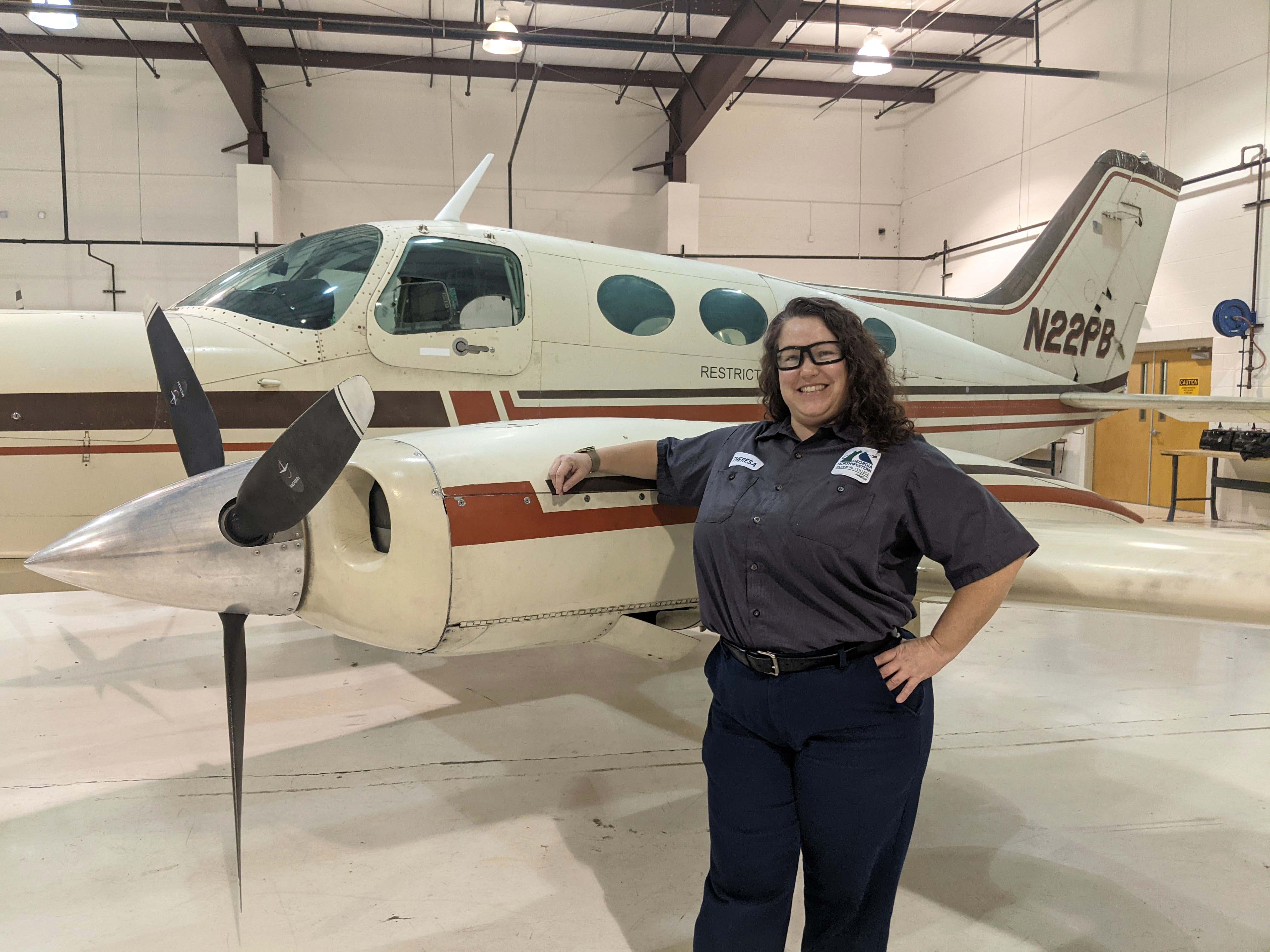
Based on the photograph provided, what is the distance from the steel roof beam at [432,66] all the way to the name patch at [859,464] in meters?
15.9

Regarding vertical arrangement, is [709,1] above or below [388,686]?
above

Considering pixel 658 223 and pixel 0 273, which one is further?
pixel 658 223

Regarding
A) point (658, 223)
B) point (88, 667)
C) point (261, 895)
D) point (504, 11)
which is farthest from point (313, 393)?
point (658, 223)

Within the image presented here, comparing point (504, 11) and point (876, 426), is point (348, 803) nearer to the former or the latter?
point (876, 426)

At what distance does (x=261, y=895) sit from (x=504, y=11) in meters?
11.8

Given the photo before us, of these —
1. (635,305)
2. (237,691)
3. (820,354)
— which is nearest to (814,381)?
(820,354)

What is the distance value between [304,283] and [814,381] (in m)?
3.49

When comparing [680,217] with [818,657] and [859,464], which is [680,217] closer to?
[859,464]

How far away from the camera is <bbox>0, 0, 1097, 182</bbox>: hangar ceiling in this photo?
13078mm

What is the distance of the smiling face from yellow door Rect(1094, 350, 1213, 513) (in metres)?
13.0

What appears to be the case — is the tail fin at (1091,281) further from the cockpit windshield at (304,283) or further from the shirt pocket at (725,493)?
the shirt pocket at (725,493)

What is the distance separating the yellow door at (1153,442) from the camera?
13141 mm

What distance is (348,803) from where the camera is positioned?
370 cm

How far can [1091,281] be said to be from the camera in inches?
351
